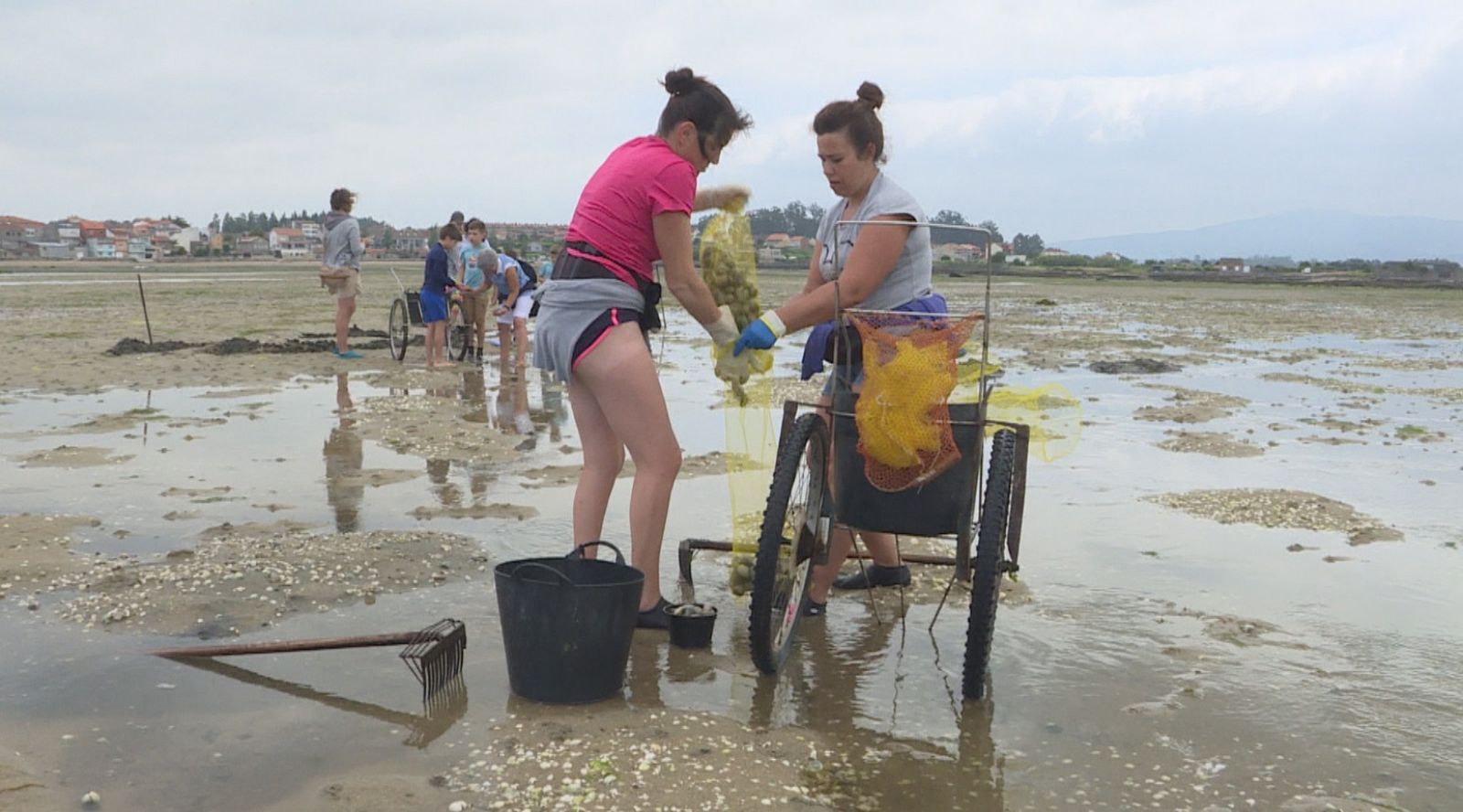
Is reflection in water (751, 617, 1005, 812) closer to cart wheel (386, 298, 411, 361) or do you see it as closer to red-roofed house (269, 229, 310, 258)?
cart wheel (386, 298, 411, 361)

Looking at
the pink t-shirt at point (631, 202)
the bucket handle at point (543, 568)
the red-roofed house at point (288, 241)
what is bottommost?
the bucket handle at point (543, 568)

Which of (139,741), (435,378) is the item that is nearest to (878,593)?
(139,741)

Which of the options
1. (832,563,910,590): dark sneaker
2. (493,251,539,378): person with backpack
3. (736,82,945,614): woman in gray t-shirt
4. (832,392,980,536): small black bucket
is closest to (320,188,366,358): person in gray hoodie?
(493,251,539,378): person with backpack

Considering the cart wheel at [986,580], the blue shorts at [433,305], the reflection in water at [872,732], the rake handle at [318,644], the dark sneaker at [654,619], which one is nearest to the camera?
the reflection in water at [872,732]

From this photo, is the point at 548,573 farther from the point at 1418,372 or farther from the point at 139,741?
the point at 1418,372

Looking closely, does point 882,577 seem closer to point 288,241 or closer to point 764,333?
point 764,333

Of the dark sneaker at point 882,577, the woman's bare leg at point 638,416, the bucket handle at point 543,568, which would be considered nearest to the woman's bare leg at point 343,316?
the dark sneaker at point 882,577

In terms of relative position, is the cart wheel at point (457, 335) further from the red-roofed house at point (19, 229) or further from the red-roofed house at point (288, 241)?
the red-roofed house at point (19, 229)

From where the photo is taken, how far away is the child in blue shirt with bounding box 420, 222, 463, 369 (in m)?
14.7

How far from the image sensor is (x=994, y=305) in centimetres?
3516

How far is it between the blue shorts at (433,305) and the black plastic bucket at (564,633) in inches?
432

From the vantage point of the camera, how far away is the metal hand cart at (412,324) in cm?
1545

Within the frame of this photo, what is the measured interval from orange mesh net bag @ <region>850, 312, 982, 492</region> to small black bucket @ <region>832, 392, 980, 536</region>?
3cm

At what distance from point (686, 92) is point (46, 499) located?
4.81m
